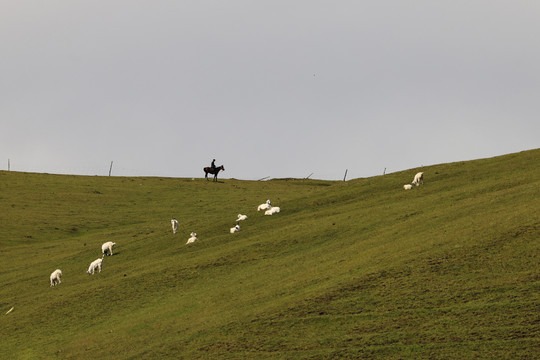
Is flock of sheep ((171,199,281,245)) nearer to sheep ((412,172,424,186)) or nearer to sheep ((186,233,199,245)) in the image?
sheep ((186,233,199,245))

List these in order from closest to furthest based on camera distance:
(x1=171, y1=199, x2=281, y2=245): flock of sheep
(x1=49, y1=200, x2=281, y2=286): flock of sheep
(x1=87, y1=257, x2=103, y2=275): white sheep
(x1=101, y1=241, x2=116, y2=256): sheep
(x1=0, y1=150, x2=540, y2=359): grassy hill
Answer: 1. (x1=0, y1=150, x2=540, y2=359): grassy hill
2. (x1=49, y1=200, x2=281, y2=286): flock of sheep
3. (x1=87, y1=257, x2=103, y2=275): white sheep
4. (x1=171, y1=199, x2=281, y2=245): flock of sheep
5. (x1=101, y1=241, x2=116, y2=256): sheep

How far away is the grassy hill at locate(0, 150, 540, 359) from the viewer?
24.2 meters

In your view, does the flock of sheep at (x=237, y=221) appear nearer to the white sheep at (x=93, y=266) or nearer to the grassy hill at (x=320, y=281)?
the grassy hill at (x=320, y=281)

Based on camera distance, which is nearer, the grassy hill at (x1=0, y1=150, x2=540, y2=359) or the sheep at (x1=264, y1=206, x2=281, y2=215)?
the grassy hill at (x1=0, y1=150, x2=540, y2=359)

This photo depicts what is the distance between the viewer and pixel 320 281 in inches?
1216

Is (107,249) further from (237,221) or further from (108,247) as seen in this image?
(237,221)

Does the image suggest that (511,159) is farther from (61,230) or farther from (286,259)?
(61,230)

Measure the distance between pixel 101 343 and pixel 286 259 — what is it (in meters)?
10.9

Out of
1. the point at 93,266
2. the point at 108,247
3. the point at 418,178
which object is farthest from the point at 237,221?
the point at 418,178

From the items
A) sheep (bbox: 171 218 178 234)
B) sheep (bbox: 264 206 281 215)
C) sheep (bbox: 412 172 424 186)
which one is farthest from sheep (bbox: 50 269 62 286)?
sheep (bbox: 412 172 424 186)

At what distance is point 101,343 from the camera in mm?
29688

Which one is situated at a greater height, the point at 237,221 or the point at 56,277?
the point at 237,221

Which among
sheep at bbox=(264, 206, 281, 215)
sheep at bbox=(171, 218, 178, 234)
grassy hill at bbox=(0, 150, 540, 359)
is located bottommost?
grassy hill at bbox=(0, 150, 540, 359)

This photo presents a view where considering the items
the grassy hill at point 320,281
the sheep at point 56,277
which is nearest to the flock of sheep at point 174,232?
the sheep at point 56,277
